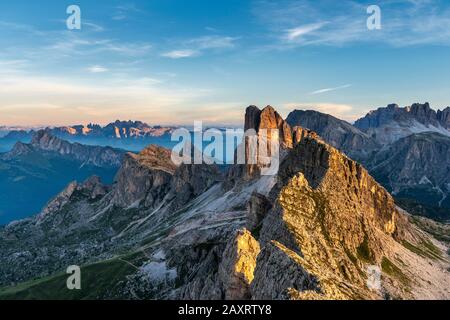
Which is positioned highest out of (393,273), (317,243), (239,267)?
(239,267)

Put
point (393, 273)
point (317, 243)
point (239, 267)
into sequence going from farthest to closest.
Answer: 1. point (393, 273)
2. point (317, 243)
3. point (239, 267)

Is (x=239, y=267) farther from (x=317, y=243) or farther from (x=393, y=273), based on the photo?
(x=393, y=273)

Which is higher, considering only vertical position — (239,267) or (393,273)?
(239,267)

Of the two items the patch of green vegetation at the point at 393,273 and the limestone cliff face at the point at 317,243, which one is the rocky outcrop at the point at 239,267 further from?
the patch of green vegetation at the point at 393,273

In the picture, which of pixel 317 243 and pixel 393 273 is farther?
pixel 393 273

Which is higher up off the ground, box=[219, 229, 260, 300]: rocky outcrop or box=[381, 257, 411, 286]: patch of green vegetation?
Result: box=[219, 229, 260, 300]: rocky outcrop

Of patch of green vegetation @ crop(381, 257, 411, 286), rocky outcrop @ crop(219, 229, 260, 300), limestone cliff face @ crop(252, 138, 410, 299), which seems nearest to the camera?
limestone cliff face @ crop(252, 138, 410, 299)

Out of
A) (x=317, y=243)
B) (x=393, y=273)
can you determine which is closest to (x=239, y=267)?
(x=317, y=243)

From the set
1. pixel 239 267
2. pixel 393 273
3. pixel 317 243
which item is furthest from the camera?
pixel 393 273

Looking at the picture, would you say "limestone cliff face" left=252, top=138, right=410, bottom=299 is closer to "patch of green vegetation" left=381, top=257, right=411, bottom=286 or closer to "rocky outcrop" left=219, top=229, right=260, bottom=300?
"patch of green vegetation" left=381, top=257, right=411, bottom=286

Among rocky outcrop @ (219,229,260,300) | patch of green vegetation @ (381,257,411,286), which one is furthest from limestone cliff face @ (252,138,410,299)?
rocky outcrop @ (219,229,260,300)
